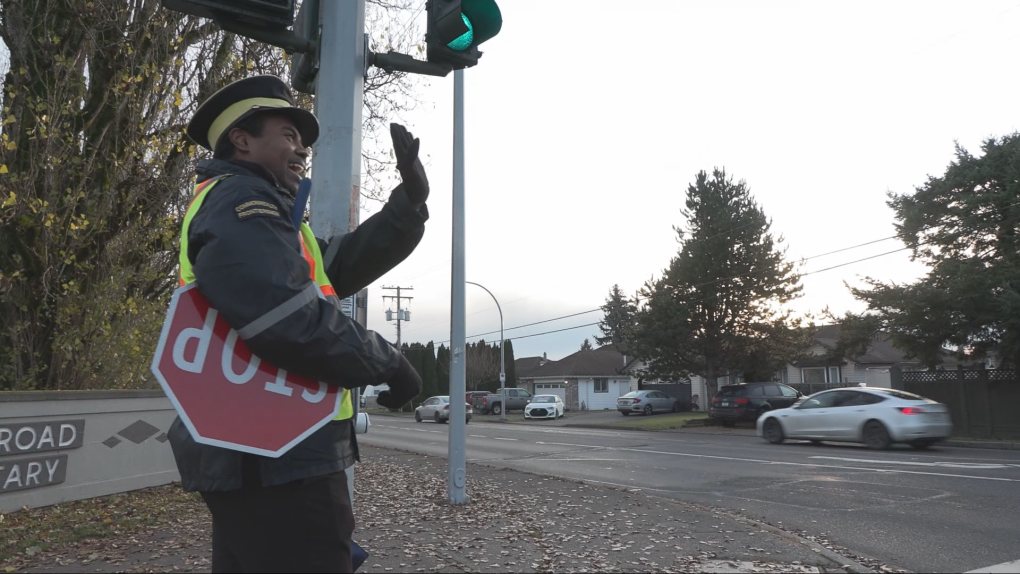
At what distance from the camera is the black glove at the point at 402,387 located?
6.61 feet

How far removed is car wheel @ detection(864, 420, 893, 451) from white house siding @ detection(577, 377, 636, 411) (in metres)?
43.9

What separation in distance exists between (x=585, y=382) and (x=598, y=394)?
1.59 meters

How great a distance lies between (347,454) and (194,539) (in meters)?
5.00

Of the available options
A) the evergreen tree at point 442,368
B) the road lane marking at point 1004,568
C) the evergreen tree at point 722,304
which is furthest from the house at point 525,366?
the road lane marking at point 1004,568

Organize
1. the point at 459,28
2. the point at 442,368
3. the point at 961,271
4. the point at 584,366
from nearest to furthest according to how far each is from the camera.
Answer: the point at 459,28 < the point at 961,271 < the point at 584,366 < the point at 442,368

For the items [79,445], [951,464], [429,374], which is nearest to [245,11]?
[79,445]

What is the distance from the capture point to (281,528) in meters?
1.76

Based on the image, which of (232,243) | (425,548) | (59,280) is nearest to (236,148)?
(232,243)

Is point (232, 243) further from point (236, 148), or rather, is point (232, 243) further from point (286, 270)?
point (236, 148)

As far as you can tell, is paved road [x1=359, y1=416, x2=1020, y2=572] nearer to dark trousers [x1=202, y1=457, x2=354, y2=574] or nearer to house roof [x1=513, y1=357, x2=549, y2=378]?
dark trousers [x1=202, y1=457, x2=354, y2=574]

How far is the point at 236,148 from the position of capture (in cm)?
216

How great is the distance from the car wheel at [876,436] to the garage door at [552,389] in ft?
144

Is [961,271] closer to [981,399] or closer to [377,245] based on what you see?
[981,399]

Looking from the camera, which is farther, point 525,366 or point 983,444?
point 525,366
